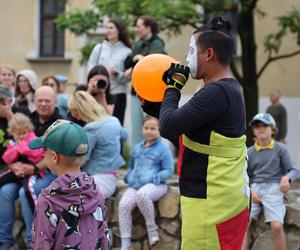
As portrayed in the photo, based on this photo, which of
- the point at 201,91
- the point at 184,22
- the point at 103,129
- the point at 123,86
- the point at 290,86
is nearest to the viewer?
the point at 201,91

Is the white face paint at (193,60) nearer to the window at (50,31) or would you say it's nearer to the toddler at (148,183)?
the toddler at (148,183)

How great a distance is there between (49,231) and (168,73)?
104cm

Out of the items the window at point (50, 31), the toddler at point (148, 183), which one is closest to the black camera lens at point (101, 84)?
the toddler at point (148, 183)

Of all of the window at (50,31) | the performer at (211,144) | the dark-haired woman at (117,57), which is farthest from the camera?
the window at (50,31)

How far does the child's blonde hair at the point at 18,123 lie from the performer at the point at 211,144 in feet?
10.5

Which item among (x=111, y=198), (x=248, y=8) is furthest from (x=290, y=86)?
(x=111, y=198)

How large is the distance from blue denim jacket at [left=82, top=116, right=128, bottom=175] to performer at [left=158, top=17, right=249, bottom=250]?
285 centimetres

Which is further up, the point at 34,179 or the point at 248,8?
the point at 248,8

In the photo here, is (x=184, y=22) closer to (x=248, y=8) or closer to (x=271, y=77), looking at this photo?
(x=248, y=8)

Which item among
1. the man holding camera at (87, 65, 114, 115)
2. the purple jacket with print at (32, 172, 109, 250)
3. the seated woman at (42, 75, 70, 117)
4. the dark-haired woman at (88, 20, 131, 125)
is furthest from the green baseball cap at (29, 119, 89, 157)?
the dark-haired woman at (88, 20, 131, 125)

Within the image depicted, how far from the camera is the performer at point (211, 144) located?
11.8 feet

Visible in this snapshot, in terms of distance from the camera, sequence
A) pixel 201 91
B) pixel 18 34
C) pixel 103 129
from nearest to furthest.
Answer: pixel 201 91, pixel 103 129, pixel 18 34

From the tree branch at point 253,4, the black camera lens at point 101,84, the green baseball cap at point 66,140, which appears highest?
the tree branch at point 253,4

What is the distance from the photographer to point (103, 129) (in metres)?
6.54
